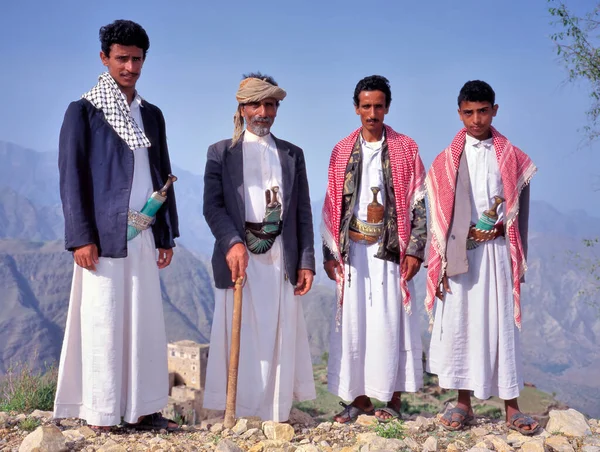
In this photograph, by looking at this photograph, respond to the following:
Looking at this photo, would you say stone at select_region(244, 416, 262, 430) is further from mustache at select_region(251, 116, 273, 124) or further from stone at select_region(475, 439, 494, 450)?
mustache at select_region(251, 116, 273, 124)

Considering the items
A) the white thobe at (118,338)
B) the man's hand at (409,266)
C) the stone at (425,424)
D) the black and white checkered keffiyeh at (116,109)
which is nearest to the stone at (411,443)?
the stone at (425,424)

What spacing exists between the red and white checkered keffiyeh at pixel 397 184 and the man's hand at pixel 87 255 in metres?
1.92

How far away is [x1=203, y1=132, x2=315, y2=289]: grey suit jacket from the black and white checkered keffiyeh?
0.61 meters

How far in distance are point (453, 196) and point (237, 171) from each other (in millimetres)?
1736

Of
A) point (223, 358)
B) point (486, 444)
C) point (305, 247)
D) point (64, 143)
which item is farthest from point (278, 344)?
point (64, 143)

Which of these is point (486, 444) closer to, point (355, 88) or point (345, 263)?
point (345, 263)

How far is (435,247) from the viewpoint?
513 cm

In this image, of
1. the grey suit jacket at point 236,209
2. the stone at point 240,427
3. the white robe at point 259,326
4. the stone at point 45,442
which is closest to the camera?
the stone at point 45,442

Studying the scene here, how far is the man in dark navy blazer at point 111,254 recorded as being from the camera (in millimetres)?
4473

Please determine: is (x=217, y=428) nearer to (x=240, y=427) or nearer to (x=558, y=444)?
(x=240, y=427)

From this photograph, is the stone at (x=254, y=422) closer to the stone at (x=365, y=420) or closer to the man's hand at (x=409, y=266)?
the stone at (x=365, y=420)

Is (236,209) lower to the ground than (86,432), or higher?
higher

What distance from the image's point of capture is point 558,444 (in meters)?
4.73

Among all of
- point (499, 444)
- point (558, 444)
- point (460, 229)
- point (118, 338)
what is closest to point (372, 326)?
point (460, 229)
